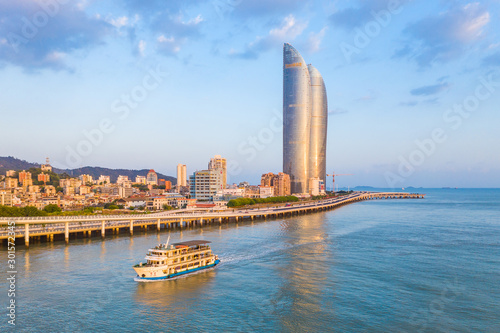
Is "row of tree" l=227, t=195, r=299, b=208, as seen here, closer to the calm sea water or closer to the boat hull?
the calm sea water

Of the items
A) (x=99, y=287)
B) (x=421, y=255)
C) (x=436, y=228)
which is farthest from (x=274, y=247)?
(x=436, y=228)

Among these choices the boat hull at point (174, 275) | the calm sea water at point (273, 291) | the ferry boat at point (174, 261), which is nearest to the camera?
the calm sea water at point (273, 291)

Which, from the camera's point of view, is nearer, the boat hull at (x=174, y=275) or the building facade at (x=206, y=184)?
the boat hull at (x=174, y=275)

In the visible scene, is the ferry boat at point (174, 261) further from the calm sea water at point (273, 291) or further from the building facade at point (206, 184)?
the building facade at point (206, 184)

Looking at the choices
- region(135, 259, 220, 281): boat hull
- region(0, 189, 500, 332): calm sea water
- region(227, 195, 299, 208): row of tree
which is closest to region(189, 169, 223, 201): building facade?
region(227, 195, 299, 208): row of tree

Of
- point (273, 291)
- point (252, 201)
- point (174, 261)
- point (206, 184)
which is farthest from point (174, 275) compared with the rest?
point (206, 184)

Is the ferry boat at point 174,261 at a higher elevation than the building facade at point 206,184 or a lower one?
lower

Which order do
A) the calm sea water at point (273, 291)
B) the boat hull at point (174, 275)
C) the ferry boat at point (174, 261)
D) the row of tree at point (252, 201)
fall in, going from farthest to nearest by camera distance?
the row of tree at point (252, 201) < the ferry boat at point (174, 261) < the boat hull at point (174, 275) < the calm sea water at point (273, 291)

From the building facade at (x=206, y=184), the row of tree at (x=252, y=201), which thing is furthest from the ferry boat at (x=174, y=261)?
the building facade at (x=206, y=184)

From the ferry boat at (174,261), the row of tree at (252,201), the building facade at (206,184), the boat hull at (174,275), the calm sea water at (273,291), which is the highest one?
the building facade at (206,184)
